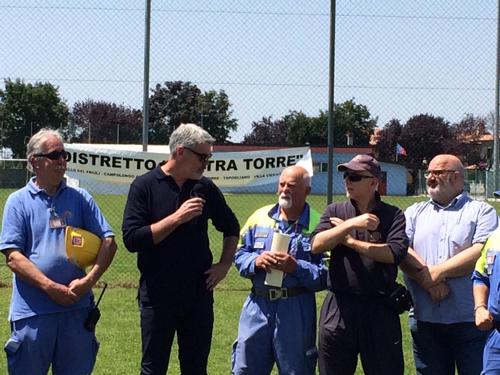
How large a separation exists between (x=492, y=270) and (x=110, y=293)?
6.45m

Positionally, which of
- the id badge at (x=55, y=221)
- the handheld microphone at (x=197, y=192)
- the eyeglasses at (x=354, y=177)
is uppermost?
the eyeglasses at (x=354, y=177)

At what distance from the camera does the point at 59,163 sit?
458 cm

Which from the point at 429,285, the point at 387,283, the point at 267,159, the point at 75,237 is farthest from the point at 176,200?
the point at 267,159

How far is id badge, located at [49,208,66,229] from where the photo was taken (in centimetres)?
453

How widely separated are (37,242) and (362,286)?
2.03 meters

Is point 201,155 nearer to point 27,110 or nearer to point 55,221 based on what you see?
point 55,221

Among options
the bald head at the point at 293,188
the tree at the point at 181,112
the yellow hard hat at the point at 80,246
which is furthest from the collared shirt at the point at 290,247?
the tree at the point at 181,112

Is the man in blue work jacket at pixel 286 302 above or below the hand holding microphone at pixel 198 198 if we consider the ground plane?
below

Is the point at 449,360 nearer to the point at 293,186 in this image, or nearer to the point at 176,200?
the point at 293,186

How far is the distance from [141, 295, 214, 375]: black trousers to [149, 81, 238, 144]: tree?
12.6 meters

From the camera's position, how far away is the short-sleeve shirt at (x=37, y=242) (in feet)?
14.7

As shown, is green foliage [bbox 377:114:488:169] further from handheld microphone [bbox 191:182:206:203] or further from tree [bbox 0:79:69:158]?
tree [bbox 0:79:69:158]

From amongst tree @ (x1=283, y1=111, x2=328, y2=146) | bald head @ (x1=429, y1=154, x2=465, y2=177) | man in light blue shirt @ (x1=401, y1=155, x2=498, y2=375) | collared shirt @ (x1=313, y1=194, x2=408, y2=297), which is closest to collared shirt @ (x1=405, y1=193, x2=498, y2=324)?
man in light blue shirt @ (x1=401, y1=155, x2=498, y2=375)

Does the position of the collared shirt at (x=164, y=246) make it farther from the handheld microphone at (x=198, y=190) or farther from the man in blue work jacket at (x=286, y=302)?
the man in blue work jacket at (x=286, y=302)
